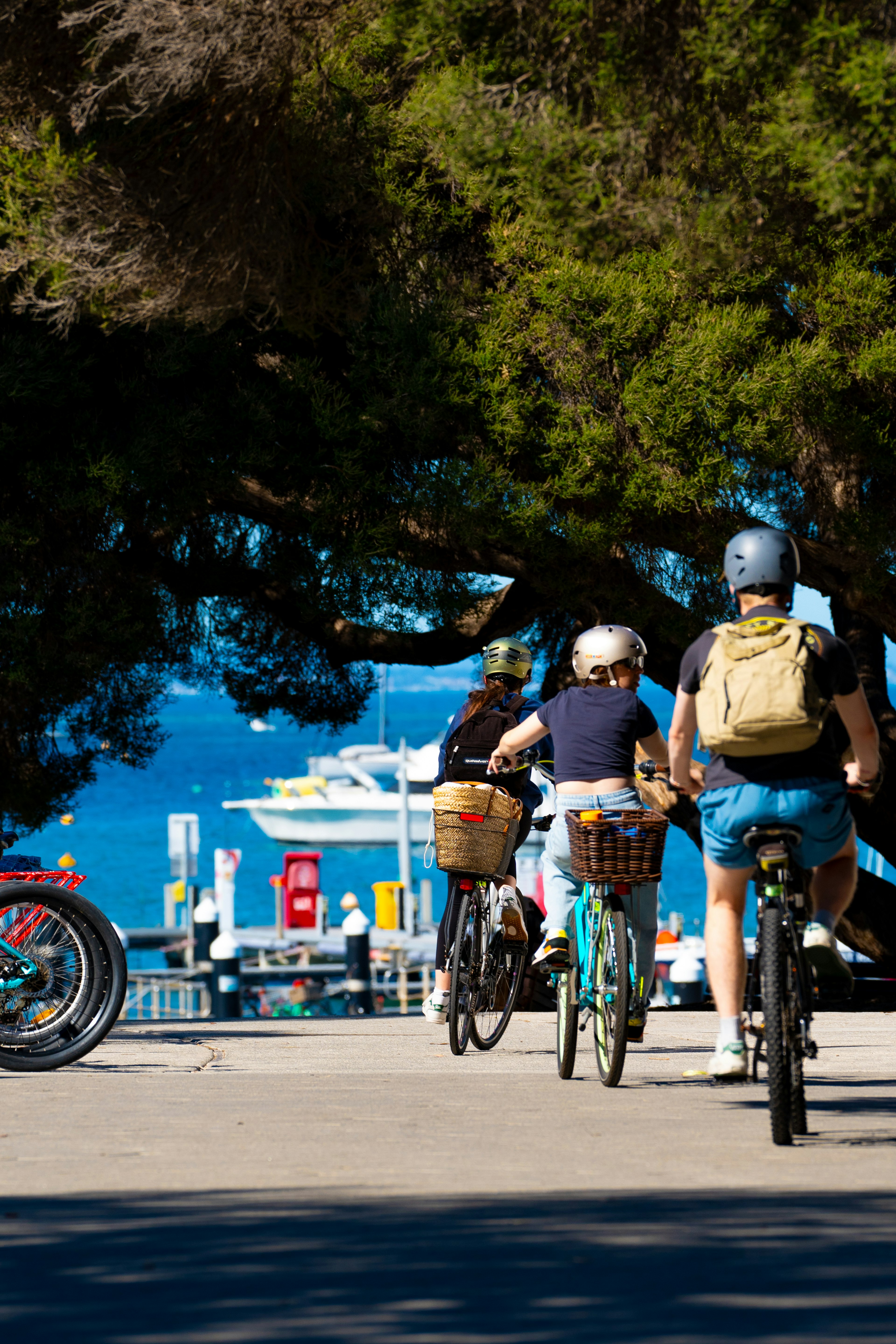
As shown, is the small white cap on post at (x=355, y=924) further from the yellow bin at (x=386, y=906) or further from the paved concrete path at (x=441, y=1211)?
the yellow bin at (x=386, y=906)

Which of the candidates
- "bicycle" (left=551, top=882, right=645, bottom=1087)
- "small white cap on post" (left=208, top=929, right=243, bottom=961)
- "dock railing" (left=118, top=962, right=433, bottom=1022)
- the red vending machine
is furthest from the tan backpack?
the red vending machine

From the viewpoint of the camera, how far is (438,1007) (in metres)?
8.20

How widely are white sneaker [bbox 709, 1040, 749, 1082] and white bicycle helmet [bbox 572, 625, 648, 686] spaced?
6.36 ft

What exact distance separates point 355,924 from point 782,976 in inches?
920

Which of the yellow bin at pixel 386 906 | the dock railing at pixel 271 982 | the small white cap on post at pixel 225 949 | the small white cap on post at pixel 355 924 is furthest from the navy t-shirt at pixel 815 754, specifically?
the yellow bin at pixel 386 906

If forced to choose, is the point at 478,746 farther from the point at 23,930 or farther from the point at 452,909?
the point at 23,930

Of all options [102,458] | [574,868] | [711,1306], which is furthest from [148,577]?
[711,1306]

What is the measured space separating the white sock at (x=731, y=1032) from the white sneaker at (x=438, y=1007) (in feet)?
9.84

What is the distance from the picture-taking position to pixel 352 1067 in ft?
25.6

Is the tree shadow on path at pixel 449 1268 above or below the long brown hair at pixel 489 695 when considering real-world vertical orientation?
below

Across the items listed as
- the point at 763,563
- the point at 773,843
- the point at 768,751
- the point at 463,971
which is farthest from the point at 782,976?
the point at 463,971

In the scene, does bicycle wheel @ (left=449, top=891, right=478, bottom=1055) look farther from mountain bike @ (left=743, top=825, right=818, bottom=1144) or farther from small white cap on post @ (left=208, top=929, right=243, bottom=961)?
small white cap on post @ (left=208, top=929, right=243, bottom=961)

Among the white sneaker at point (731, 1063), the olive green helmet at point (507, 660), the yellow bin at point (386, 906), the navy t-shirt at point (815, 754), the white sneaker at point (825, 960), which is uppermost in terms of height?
the yellow bin at point (386, 906)

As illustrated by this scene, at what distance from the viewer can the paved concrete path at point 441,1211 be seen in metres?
3.17
